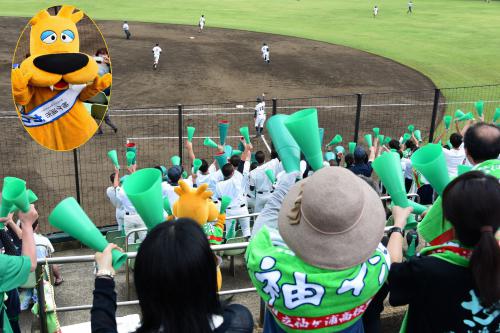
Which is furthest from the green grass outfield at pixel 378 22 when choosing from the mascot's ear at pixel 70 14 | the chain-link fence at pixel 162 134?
the mascot's ear at pixel 70 14

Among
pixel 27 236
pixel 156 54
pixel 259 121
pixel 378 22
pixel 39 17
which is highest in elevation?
pixel 39 17

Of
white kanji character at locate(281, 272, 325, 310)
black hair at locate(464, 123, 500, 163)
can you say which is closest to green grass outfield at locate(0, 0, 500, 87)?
black hair at locate(464, 123, 500, 163)

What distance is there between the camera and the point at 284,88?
17.8 meters

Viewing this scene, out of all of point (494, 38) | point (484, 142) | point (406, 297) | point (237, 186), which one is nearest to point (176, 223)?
point (406, 297)

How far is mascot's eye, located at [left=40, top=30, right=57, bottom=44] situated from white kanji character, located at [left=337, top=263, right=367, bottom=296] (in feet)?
16.6

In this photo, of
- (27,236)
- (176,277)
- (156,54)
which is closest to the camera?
(176,277)

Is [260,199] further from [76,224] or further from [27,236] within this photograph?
[76,224]

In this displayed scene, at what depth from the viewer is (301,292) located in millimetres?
2133

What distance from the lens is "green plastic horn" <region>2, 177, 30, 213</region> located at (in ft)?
8.77

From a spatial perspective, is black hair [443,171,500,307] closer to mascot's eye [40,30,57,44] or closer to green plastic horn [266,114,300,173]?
green plastic horn [266,114,300,173]

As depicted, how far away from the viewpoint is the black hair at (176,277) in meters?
1.75

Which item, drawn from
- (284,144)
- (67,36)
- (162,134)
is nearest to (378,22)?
(162,134)

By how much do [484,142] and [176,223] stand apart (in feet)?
7.10

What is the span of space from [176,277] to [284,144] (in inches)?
52.8
